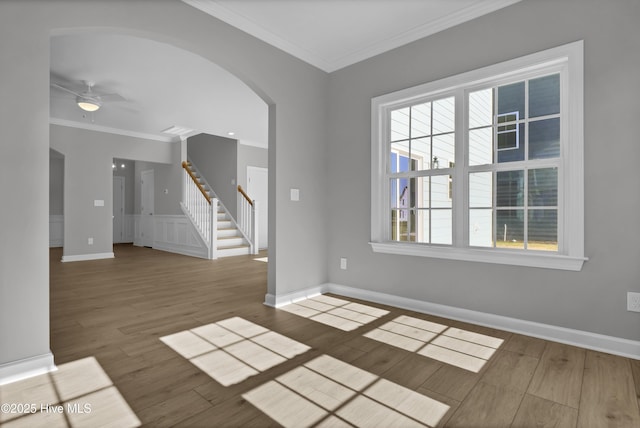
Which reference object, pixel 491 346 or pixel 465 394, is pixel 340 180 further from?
pixel 465 394

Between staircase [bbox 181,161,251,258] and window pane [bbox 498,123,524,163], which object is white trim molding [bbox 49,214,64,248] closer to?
staircase [bbox 181,161,251,258]

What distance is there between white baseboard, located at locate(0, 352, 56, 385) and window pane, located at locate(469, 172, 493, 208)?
3.35 metres

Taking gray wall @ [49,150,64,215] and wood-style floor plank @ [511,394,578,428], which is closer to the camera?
wood-style floor plank @ [511,394,578,428]

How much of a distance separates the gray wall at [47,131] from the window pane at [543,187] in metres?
2.13

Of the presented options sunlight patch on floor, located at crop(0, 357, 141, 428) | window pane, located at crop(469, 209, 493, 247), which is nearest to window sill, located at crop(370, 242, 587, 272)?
window pane, located at crop(469, 209, 493, 247)

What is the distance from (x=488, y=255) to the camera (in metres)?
2.81

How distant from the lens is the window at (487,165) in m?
2.49

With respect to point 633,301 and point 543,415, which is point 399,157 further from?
point 543,415

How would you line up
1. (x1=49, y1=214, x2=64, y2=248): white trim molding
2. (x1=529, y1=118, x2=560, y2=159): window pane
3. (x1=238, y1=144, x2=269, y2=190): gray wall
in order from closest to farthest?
(x1=529, y1=118, x2=560, y2=159): window pane → (x1=238, y1=144, x2=269, y2=190): gray wall → (x1=49, y1=214, x2=64, y2=248): white trim molding

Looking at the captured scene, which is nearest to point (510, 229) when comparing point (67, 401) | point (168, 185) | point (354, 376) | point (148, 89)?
point (354, 376)

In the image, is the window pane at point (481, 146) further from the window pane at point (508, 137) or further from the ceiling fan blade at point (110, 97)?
the ceiling fan blade at point (110, 97)

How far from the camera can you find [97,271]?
5.53 meters

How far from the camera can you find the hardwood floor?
160 centimetres

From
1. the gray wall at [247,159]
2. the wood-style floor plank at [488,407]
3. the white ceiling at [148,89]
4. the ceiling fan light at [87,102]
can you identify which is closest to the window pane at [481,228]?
the wood-style floor plank at [488,407]
